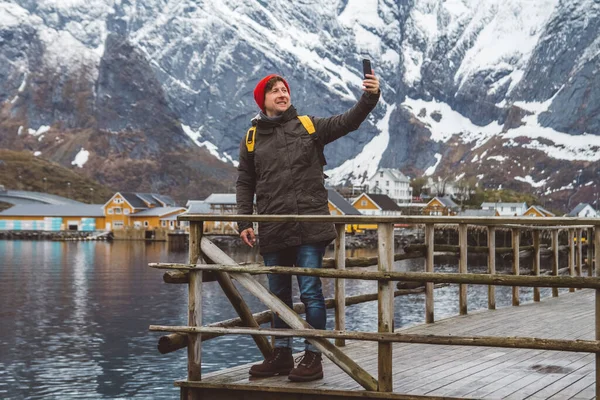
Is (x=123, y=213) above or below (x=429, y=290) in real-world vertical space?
above

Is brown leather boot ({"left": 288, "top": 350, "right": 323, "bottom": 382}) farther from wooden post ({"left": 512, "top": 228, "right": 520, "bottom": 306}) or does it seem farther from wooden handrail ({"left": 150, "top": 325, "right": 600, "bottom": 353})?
wooden post ({"left": 512, "top": 228, "right": 520, "bottom": 306})

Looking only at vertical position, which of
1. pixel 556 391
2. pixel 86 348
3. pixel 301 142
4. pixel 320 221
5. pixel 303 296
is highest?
pixel 301 142

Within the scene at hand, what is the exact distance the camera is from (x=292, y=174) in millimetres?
8891

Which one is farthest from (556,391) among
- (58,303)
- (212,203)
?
(212,203)

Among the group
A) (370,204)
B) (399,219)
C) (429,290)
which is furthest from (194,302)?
(370,204)

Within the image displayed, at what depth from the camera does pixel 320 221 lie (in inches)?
336

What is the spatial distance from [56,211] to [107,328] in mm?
140623

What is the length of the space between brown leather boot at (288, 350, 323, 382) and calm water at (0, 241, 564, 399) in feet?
45.8

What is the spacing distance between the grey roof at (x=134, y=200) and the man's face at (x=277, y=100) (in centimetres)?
15773

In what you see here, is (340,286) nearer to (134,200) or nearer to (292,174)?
(292,174)

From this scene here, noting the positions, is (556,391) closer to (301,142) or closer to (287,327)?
(287,327)

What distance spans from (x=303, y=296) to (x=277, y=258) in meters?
→ 0.46

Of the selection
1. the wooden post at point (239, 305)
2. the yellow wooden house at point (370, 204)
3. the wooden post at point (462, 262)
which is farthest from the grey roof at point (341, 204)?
the wooden post at point (239, 305)

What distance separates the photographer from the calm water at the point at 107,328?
2403 cm
